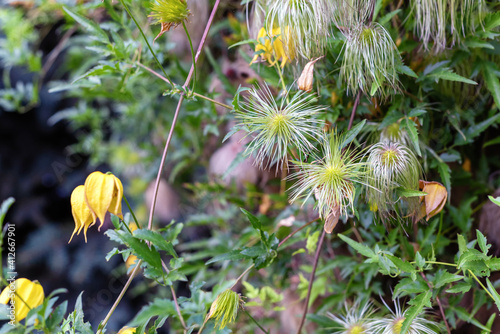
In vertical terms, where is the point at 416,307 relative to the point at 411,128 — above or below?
below

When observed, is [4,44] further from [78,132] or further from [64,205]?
[64,205]

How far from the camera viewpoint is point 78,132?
142 centimetres

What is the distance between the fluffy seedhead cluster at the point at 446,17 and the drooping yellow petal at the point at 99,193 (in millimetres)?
447

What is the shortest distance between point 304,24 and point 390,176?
208mm

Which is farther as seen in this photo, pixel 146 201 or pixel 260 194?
pixel 146 201

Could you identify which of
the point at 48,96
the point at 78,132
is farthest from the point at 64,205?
the point at 48,96

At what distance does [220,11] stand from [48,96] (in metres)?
0.73

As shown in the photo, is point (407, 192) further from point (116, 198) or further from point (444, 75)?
point (116, 198)

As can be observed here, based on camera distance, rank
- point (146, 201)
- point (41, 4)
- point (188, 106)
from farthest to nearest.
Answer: point (146, 201)
point (41, 4)
point (188, 106)

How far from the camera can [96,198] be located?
48 centimetres

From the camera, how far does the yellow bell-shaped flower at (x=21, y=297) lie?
1.72 feet

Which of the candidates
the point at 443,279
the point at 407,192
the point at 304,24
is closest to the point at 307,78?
the point at 304,24

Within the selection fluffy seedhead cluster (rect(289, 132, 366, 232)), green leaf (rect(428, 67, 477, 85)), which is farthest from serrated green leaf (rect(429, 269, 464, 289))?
green leaf (rect(428, 67, 477, 85))

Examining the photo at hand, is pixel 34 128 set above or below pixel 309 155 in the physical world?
below
